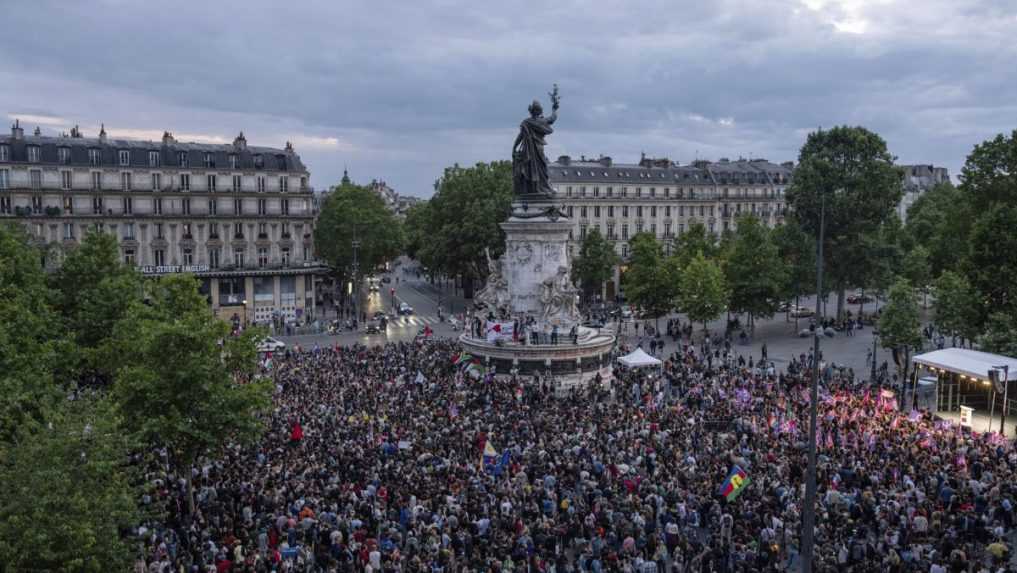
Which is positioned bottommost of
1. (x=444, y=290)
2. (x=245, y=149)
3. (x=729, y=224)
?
(x=444, y=290)

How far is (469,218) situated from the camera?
76500 mm

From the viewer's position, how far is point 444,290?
10456 cm

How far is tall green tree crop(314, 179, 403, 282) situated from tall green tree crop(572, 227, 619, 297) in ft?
65.7

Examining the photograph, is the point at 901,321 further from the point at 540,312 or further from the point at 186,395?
the point at 186,395

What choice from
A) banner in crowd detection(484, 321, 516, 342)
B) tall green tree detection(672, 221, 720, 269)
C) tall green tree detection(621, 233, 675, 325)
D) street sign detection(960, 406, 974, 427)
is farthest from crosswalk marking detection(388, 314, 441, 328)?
street sign detection(960, 406, 974, 427)

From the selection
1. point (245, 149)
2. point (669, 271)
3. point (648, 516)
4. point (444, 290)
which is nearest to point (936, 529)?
point (648, 516)

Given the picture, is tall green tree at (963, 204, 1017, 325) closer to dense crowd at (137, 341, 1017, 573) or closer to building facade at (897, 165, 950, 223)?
dense crowd at (137, 341, 1017, 573)

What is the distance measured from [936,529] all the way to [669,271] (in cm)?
4421

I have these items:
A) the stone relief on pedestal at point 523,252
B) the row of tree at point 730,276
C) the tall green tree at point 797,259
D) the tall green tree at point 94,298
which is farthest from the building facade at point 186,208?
the tall green tree at point 797,259

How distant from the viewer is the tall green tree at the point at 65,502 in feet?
49.4

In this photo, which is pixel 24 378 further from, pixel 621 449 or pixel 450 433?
pixel 621 449

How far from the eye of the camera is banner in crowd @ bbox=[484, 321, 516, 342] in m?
43.4

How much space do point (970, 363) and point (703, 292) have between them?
81.9 ft

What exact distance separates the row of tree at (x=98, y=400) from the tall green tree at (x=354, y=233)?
3544cm
